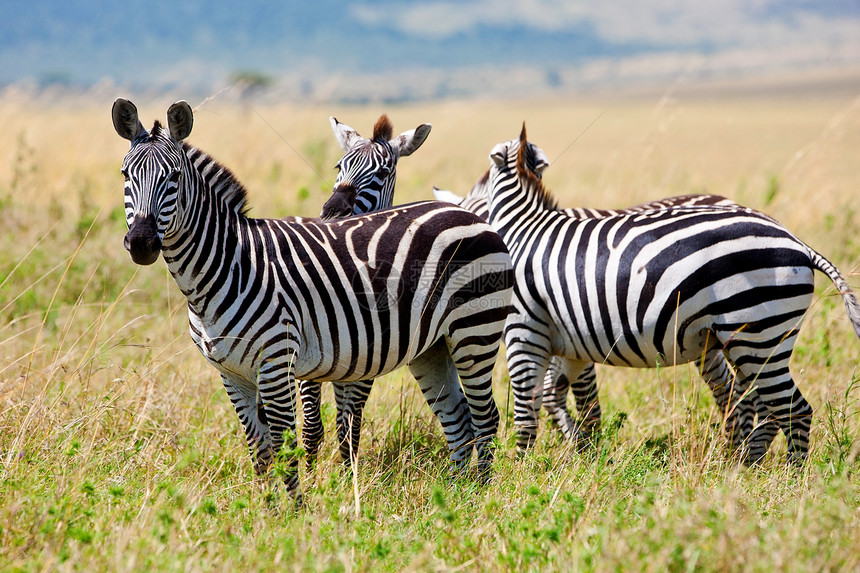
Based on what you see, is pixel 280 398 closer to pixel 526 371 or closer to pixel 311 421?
pixel 311 421

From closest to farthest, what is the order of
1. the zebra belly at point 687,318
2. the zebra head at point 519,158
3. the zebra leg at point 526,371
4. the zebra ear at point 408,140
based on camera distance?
the zebra belly at point 687,318, the zebra leg at point 526,371, the zebra head at point 519,158, the zebra ear at point 408,140

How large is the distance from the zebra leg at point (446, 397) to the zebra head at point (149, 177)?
193cm

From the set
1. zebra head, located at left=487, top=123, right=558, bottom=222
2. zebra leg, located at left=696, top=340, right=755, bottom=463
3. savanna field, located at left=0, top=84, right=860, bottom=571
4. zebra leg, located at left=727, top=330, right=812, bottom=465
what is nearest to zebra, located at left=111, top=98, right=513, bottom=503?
savanna field, located at left=0, top=84, right=860, bottom=571

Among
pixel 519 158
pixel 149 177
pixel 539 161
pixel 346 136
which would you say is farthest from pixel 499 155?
pixel 149 177

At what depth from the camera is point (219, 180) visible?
4332 millimetres

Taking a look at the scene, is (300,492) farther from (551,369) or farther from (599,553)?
(551,369)

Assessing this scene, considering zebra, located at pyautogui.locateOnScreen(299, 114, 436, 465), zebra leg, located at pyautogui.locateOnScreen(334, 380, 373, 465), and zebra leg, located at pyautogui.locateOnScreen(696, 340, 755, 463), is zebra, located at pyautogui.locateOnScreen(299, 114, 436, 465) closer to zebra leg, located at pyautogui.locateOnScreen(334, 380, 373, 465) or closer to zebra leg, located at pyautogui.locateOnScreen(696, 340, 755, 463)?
zebra leg, located at pyautogui.locateOnScreen(334, 380, 373, 465)

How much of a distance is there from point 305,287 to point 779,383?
293cm

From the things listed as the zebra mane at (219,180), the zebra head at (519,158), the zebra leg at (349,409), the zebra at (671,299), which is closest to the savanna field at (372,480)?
the zebra leg at (349,409)

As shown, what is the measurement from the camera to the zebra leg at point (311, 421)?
191 inches

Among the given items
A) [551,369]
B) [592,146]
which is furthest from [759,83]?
[551,369]

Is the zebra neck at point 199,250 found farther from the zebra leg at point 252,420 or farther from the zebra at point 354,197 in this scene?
the zebra at point 354,197

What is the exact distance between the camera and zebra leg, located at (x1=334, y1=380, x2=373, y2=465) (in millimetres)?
5031

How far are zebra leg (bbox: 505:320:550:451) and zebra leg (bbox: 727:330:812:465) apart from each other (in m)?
1.23
